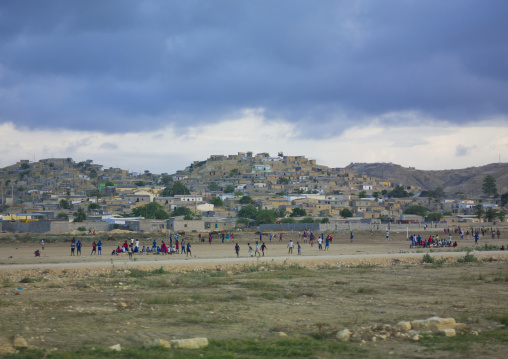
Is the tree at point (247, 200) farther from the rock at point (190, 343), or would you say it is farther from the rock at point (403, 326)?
the rock at point (190, 343)

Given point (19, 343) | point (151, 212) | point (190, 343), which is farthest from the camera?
point (151, 212)

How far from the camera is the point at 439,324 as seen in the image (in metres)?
12.1

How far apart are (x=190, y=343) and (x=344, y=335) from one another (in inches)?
123

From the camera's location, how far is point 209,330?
1265cm

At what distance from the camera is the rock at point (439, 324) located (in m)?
12.0

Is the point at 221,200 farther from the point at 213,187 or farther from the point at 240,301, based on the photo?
the point at 240,301

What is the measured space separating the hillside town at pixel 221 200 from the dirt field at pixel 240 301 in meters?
40.4

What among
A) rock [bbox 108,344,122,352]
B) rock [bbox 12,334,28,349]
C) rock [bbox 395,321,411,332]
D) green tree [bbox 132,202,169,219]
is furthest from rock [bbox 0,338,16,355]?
green tree [bbox 132,202,169,219]

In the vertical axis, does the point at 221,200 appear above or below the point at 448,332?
above

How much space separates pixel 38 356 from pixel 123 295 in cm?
730

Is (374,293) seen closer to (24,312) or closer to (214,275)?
(214,275)

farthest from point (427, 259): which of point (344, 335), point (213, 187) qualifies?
point (213, 187)

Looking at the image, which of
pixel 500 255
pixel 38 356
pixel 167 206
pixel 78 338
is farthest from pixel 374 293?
pixel 167 206

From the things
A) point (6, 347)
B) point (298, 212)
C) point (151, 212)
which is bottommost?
point (6, 347)
